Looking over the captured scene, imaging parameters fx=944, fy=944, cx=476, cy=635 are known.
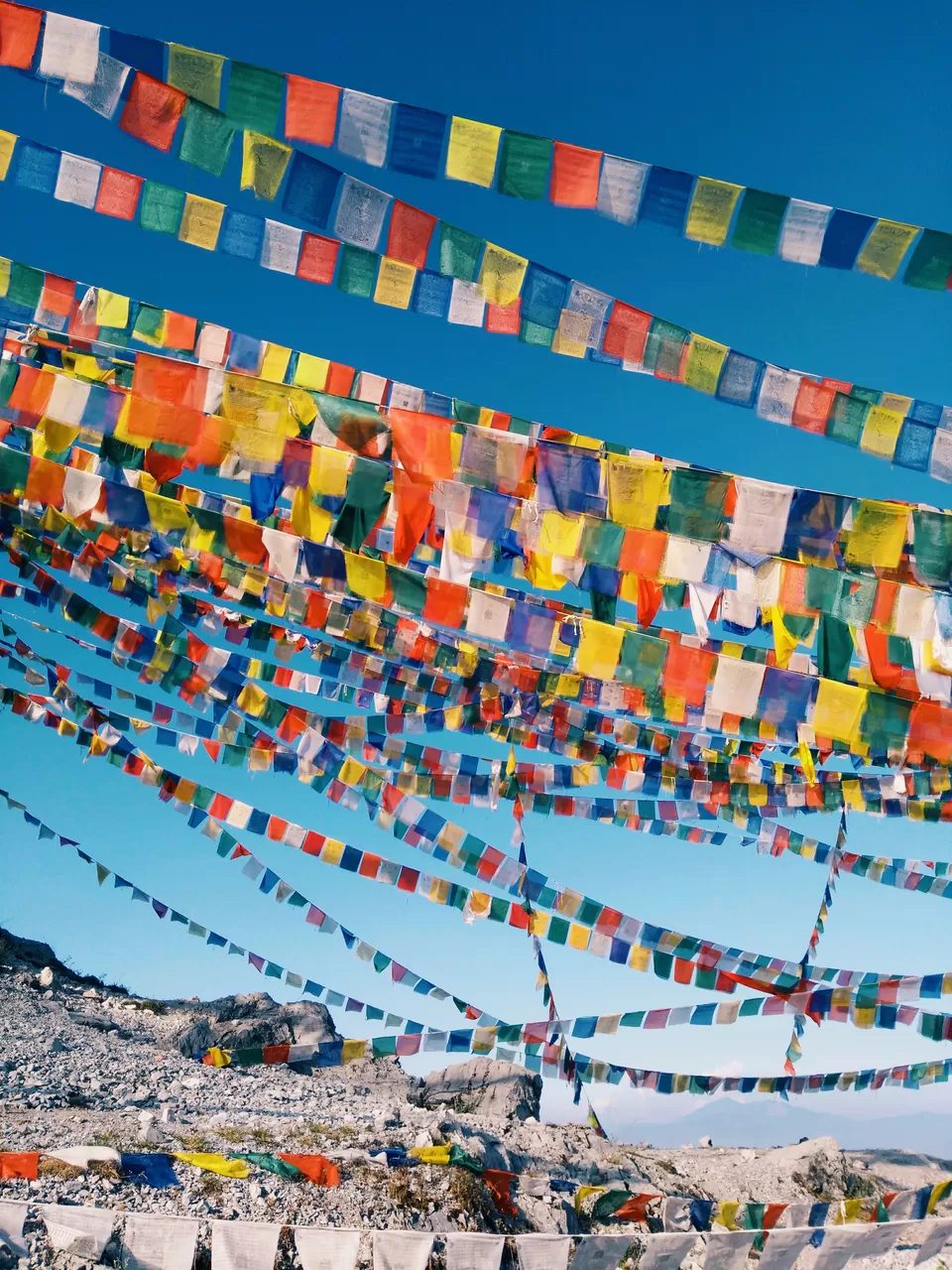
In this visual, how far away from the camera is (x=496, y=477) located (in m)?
4.70

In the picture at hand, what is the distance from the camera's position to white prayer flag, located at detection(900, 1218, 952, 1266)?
5.89 meters

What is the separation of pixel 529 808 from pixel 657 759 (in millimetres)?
1421

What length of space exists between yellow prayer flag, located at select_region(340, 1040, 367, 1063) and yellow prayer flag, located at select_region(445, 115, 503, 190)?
20.2 ft

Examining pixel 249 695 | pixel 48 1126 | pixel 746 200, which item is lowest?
pixel 48 1126

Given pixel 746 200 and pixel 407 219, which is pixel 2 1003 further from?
pixel 746 200

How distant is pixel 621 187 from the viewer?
4.10 m

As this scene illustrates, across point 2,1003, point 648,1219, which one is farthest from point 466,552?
point 2,1003

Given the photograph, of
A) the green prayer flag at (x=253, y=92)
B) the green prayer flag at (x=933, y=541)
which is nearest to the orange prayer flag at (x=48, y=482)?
the green prayer flag at (x=253, y=92)

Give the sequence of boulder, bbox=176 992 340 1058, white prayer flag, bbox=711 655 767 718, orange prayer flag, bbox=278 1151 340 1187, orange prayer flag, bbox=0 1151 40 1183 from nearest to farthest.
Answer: white prayer flag, bbox=711 655 767 718
orange prayer flag, bbox=0 1151 40 1183
orange prayer flag, bbox=278 1151 340 1187
boulder, bbox=176 992 340 1058

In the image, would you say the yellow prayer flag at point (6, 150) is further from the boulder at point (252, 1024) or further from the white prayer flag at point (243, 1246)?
the boulder at point (252, 1024)

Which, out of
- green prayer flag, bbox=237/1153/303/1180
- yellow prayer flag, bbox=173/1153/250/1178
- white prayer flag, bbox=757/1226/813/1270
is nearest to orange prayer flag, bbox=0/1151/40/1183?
yellow prayer flag, bbox=173/1153/250/1178

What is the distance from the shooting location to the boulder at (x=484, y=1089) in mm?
11992

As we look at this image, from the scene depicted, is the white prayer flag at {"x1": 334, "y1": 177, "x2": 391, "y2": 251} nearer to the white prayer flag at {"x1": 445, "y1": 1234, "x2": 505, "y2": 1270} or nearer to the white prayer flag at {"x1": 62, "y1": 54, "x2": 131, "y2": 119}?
the white prayer flag at {"x1": 62, "y1": 54, "x2": 131, "y2": 119}

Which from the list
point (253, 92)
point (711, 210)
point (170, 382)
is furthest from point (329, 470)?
point (711, 210)
